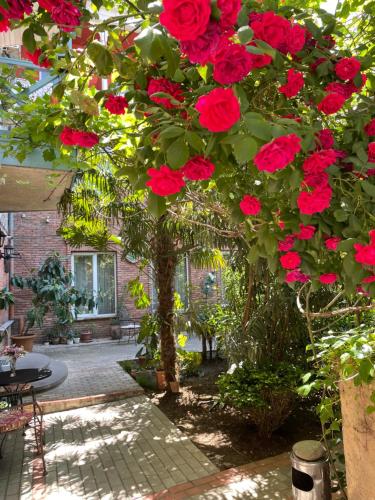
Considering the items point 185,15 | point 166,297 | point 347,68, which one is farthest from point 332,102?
point 166,297

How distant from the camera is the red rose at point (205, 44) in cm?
96

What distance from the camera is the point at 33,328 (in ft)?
37.4

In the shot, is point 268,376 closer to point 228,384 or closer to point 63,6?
point 228,384

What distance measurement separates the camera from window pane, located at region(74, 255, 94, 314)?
493 inches

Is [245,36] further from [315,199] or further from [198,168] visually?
[315,199]

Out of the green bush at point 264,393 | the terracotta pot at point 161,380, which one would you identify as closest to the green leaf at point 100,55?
the green bush at point 264,393

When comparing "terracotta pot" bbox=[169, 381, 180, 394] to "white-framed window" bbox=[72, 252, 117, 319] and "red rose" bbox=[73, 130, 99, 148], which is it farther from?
"white-framed window" bbox=[72, 252, 117, 319]

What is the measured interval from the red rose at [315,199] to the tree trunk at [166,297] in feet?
16.8

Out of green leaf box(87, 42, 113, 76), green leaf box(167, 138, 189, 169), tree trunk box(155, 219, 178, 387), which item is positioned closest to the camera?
green leaf box(167, 138, 189, 169)

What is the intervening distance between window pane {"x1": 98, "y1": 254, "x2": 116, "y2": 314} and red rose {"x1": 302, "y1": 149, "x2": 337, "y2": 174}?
11.7 meters

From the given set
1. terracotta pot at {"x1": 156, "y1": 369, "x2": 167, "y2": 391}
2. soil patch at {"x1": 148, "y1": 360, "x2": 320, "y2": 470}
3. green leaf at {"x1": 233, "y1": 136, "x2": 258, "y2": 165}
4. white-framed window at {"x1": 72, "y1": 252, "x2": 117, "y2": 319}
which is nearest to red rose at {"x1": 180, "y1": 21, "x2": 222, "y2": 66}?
green leaf at {"x1": 233, "y1": 136, "x2": 258, "y2": 165}

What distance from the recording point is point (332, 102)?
5.08ft

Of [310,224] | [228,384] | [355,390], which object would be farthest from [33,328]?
[310,224]

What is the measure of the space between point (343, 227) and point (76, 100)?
135cm
